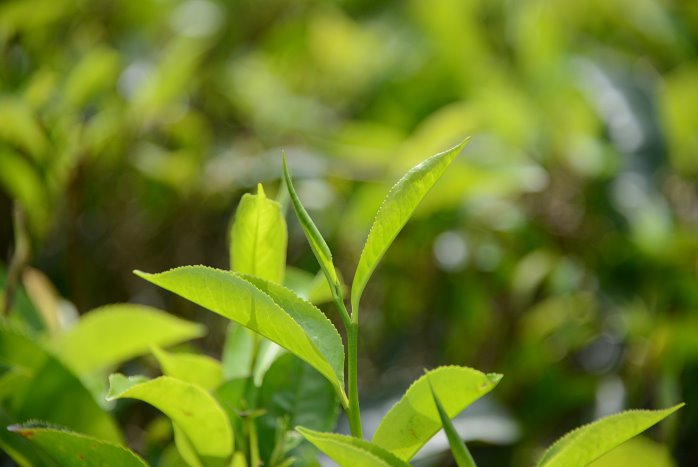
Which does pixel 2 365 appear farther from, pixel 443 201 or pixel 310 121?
pixel 310 121

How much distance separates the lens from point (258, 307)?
1.27 ft

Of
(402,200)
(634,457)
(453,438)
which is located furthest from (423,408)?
(634,457)

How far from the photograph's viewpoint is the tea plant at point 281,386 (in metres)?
0.39

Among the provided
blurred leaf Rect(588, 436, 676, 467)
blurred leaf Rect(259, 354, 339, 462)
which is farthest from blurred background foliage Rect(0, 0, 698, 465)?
blurred leaf Rect(259, 354, 339, 462)

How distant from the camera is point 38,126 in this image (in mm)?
880

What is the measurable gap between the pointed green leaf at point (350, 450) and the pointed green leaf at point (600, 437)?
0.33 feet

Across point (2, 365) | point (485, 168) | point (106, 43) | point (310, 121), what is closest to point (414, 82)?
point (310, 121)

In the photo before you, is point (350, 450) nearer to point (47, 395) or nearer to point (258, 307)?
point (258, 307)

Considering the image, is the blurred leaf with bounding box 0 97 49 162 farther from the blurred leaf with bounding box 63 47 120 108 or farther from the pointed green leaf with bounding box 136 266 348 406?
the pointed green leaf with bounding box 136 266 348 406

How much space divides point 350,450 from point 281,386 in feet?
0.58

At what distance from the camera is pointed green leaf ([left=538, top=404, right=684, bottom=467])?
393 millimetres

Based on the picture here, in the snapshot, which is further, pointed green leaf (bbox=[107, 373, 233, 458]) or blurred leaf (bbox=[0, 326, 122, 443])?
blurred leaf (bbox=[0, 326, 122, 443])

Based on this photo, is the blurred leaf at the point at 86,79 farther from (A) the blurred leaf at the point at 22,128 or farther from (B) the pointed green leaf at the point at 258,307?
(B) the pointed green leaf at the point at 258,307

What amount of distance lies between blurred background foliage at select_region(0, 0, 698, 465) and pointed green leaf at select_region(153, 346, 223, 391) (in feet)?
1.03
